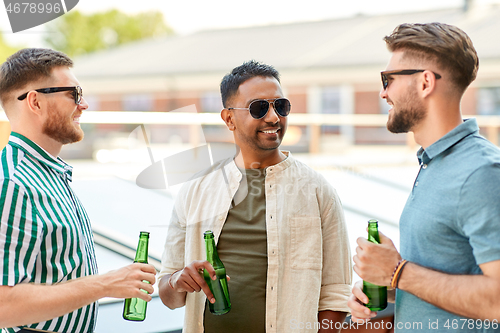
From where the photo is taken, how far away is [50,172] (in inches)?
60.1

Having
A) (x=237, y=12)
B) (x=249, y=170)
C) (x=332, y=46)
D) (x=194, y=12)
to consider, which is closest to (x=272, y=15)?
(x=237, y=12)

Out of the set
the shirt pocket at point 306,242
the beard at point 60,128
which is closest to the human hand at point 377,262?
the shirt pocket at point 306,242

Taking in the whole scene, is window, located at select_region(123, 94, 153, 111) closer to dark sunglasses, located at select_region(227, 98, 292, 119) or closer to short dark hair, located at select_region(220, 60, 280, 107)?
short dark hair, located at select_region(220, 60, 280, 107)

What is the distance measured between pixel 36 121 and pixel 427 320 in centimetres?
124

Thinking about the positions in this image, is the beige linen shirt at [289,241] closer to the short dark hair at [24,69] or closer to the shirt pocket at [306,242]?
the shirt pocket at [306,242]

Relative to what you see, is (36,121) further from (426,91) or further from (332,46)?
(332,46)

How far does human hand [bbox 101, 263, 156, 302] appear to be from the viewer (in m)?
1.37

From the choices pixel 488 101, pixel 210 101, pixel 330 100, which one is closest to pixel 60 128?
pixel 488 101

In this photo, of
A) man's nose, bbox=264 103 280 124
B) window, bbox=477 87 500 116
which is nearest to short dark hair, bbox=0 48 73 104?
man's nose, bbox=264 103 280 124

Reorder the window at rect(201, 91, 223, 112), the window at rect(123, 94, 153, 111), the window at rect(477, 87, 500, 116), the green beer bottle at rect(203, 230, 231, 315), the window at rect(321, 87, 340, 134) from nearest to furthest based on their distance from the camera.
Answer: the green beer bottle at rect(203, 230, 231, 315)
the window at rect(477, 87, 500, 116)
the window at rect(321, 87, 340, 134)
the window at rect(201, 91, 223, 112)
the window at rect(123, 94, 153, 111)

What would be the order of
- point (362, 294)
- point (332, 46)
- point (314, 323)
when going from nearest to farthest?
point (362, 294) → point (314, 323) → point (332, 46)

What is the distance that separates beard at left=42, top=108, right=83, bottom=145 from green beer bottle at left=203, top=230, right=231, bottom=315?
0.52m

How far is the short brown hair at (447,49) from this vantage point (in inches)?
52.4

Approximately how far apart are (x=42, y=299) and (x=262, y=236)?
2.30 ft
